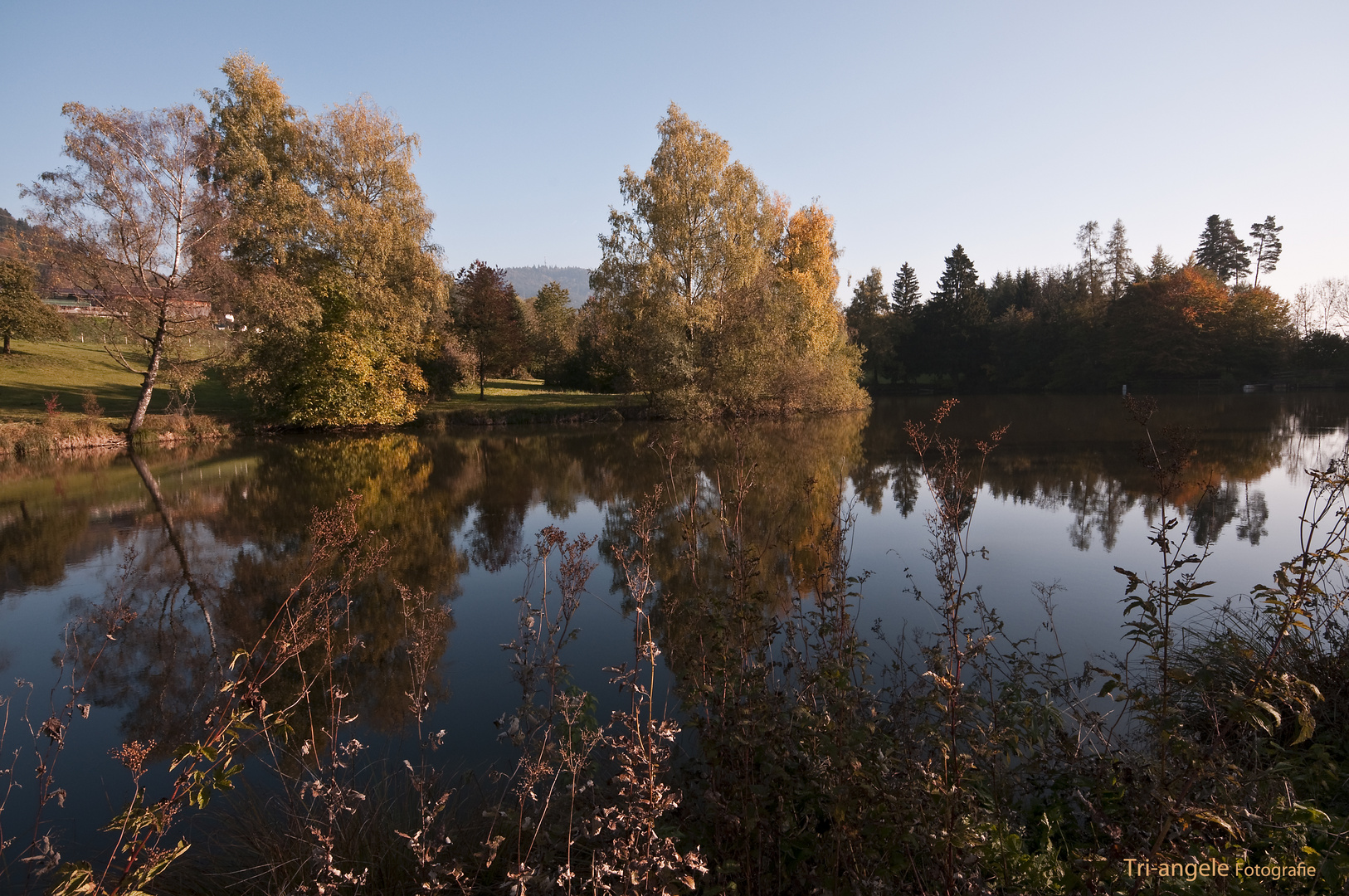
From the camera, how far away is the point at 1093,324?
49812 mm

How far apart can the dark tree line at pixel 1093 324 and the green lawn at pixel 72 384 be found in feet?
132

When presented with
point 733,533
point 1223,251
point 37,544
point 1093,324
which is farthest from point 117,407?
point 1223,251

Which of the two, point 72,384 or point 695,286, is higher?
point 695,286

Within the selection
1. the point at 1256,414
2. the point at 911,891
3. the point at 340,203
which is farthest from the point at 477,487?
the point at 1256,414

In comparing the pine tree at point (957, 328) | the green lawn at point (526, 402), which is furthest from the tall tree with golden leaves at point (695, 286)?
the pine tree at point (957, 328)

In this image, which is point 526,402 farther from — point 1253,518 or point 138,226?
point 1253,518

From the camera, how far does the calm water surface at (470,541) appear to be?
17.3 feet

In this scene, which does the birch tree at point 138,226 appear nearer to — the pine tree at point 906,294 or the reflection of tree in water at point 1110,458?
the reflection of tree in water at point 1110,458

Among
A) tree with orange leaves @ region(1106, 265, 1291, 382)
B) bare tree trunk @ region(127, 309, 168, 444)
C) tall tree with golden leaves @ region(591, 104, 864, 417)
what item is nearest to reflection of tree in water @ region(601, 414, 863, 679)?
tall tree with golden leaves @ region(591, 104, 864, 417)

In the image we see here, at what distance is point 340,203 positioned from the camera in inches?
965

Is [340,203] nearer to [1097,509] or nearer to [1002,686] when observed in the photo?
[1097,509]

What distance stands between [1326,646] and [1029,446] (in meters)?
14.5

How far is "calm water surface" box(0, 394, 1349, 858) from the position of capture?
17.3ft

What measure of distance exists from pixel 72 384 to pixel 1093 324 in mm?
58604
